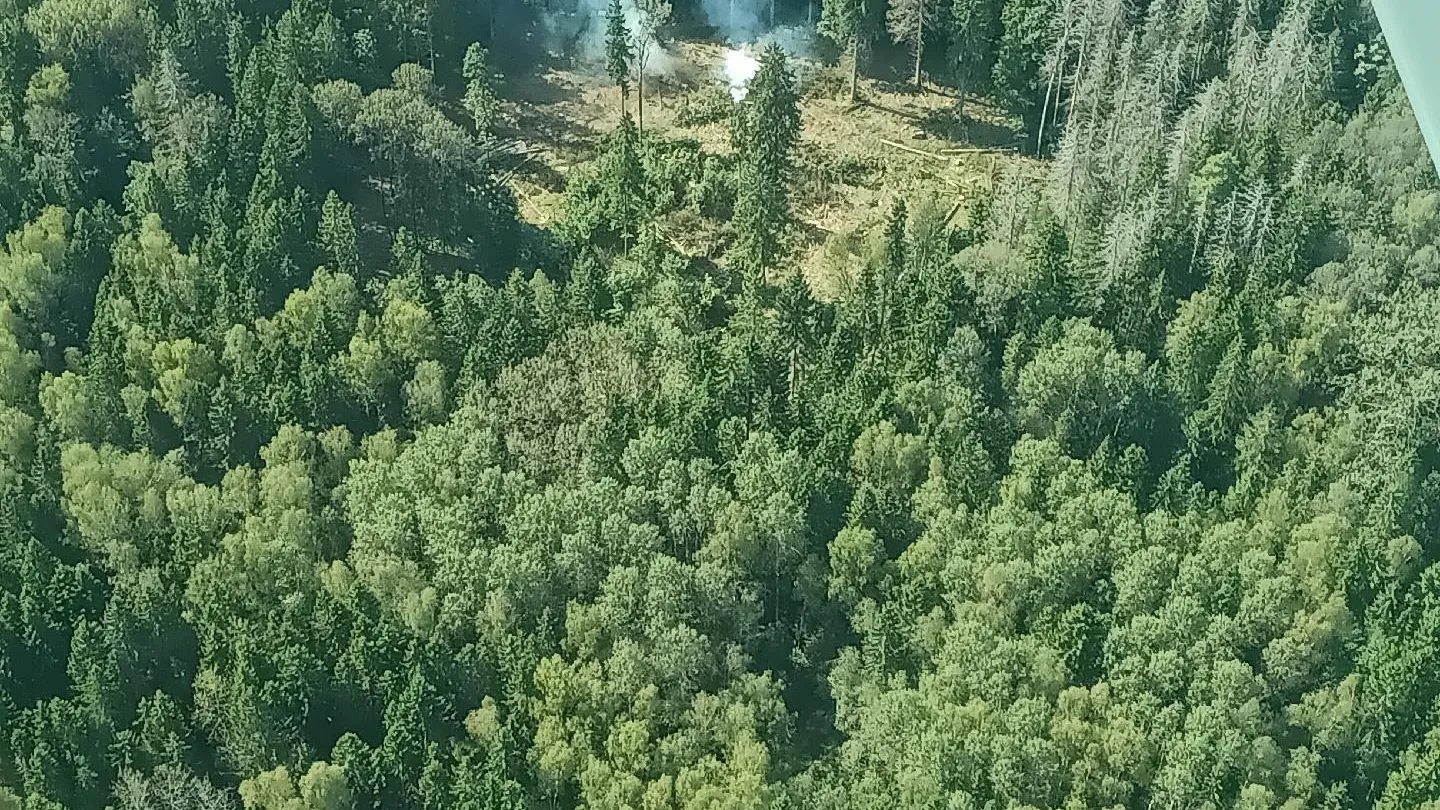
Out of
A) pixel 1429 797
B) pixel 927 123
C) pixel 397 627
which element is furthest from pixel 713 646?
pixel 927 123

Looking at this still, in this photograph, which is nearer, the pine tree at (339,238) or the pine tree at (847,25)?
the pine tree at (339,238)

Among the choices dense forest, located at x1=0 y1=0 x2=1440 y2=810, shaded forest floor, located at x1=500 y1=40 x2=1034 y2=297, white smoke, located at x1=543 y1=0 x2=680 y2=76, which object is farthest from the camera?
white smoke, located at x1=543 y1=0 x2=680 y2=76

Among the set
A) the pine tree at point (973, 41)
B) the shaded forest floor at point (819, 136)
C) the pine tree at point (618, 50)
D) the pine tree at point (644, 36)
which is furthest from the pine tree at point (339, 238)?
the pine tree at point (973, 41)

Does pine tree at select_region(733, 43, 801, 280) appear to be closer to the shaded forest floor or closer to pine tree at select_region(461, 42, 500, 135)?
the shaded forest floor

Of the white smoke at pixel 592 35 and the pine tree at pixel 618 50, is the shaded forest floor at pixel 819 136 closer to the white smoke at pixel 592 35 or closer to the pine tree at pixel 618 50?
the white smoke at pixel 592 35

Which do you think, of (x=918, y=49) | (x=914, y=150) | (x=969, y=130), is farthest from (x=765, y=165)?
(x=918, y=49)

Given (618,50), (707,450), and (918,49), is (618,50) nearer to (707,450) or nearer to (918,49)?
(918,49)

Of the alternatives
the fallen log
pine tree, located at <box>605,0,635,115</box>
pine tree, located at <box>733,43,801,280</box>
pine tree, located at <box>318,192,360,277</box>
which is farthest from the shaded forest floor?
pine tree, located at <box>318,192,360,277</box>
